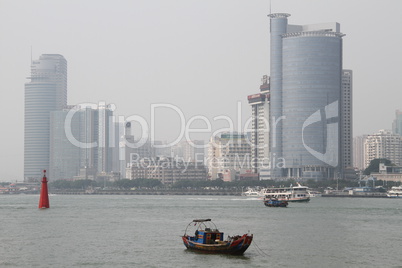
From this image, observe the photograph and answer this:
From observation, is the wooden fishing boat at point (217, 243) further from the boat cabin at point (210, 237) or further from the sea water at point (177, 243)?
the sea water at point (177, 243)

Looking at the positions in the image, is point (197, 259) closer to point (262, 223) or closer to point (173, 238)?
point (173, 238)

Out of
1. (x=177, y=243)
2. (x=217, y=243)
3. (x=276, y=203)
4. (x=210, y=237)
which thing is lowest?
(x=276, y=203)

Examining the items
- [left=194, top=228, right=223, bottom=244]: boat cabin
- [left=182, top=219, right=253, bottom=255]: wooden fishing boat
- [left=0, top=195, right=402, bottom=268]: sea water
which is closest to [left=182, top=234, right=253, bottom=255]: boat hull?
[left=182, top=219, right=253, bottom=255]: wooden fishing boat

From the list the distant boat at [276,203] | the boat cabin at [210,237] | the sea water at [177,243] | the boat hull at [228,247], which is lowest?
the distant boat at [276,203]

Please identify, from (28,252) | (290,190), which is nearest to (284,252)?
(28,252)

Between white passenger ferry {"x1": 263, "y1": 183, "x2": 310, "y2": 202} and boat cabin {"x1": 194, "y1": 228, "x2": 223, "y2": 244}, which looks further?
white passenger ferry {"x1": 263, "y1": 183, "x2": 310, "y2": 202}

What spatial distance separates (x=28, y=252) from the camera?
59281 millimetres

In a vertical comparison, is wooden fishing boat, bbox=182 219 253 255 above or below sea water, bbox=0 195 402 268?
above

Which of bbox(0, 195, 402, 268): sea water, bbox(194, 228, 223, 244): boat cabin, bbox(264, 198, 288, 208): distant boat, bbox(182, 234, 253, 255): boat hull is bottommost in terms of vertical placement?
bbox(264, 198, 288, 208): distant boat

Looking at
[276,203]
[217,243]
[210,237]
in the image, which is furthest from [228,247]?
[276,203]

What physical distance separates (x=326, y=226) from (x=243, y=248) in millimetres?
31509

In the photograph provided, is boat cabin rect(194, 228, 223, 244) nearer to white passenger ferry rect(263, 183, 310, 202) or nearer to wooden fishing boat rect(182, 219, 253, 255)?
wooden fishing boat rect(182, 219, 253, 255)

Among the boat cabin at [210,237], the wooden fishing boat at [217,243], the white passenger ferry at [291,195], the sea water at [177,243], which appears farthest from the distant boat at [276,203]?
the boat cabin at [210,237]

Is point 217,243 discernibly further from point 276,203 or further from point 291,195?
point 291,195
